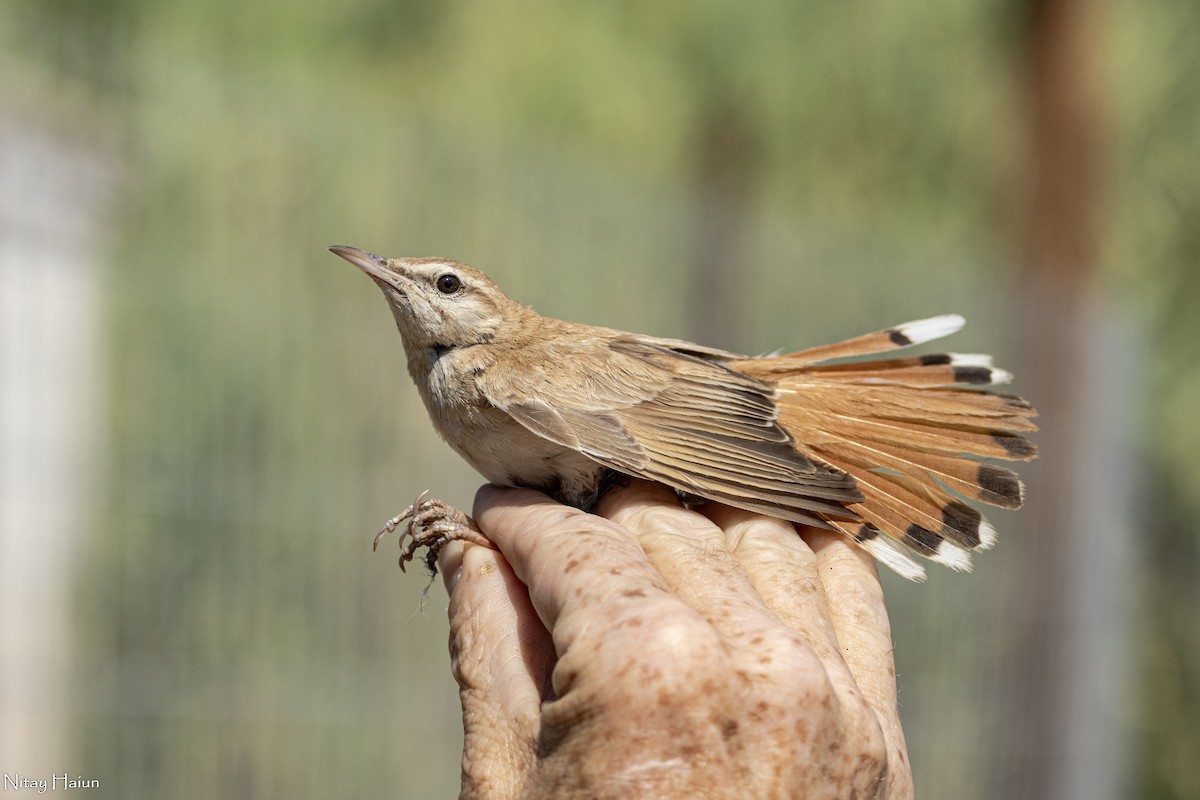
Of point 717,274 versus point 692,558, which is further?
point 717,274

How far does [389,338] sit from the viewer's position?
7211 mm

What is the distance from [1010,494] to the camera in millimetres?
3248

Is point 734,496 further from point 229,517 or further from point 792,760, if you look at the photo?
point 229,517

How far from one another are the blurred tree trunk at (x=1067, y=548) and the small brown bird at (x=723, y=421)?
591 cm

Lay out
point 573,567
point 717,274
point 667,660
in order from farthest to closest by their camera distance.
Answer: point 717,274 → point 573,567 → point 667,660

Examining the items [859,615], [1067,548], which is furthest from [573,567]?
[1067,548]

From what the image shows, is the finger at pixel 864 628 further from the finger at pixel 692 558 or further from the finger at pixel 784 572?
the finger at pixel 692 558

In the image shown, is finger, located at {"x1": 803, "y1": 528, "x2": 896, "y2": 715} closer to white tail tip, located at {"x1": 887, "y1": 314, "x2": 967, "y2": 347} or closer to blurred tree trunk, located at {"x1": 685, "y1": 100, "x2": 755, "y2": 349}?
white tail tip, located at {"x1": 887, "y1": 314, "x2": 967, "y2": 347}

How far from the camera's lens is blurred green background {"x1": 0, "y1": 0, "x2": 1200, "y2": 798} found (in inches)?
256

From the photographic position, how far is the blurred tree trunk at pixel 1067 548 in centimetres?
897

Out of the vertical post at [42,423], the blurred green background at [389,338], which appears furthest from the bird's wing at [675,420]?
the vertical post at [42,423]

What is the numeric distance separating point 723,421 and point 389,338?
13.4 ft

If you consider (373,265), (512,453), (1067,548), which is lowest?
(1067,548)

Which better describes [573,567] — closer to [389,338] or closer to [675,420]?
[675,420]
